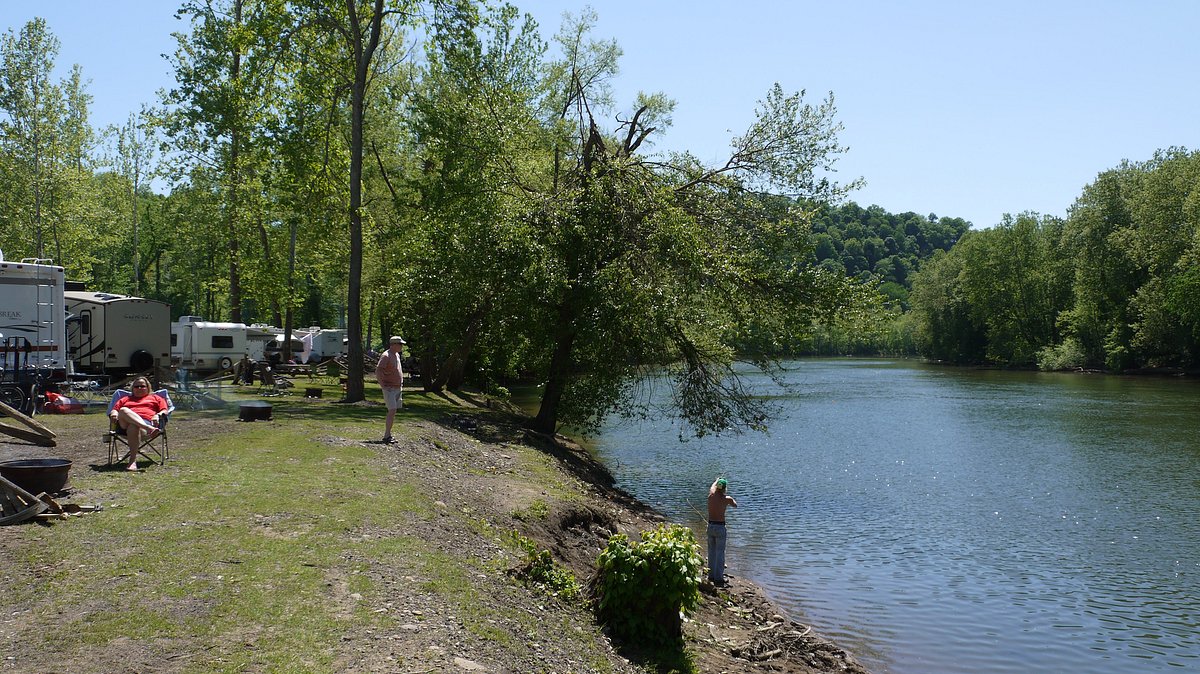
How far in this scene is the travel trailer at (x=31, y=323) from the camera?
1767 cm

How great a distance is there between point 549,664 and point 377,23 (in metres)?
19.1

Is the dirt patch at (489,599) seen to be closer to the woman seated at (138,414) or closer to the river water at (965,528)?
the woman seated at (138,414)

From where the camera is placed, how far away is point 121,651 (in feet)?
19.0

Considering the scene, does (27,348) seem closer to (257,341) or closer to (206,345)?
(206,345)

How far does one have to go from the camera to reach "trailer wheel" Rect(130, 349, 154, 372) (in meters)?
27.0

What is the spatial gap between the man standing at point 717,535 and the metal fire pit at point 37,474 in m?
7.90

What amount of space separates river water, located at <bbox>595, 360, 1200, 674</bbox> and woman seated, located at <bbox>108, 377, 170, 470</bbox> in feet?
28.6

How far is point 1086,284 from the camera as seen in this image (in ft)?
249

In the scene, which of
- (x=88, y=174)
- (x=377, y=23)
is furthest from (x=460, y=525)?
(x=88, y=174)

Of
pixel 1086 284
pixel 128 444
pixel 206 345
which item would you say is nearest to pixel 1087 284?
pixel 1086 284

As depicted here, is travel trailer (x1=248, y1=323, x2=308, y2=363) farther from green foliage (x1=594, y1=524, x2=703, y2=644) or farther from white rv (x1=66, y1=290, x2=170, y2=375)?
green foliage (x1=594, y1=524, x2=703, y2=644)

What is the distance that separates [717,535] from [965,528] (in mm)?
7658

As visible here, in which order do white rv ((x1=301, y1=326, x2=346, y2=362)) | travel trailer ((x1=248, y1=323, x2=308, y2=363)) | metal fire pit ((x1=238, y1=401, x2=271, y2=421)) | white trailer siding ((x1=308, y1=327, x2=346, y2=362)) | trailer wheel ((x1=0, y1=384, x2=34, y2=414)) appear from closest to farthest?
1. trailer wheel ((x1=0, y1=384, x2=34, y2=414))
2. metal fire pit ((x1=238, y1=401, x2=271, y2=421))
3. travel trailer ((x1=248, y1=323, x2=308, y2=363))
4. white rv ((x1=301, y1=326, x2=346, y2=362))
5. white trailer siding ((x1=308, y1=327, x2=346, y2=362))

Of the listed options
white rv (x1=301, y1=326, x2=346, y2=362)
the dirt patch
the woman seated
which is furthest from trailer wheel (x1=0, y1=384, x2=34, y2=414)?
white rv (x1=301, y1=326, x2=346, y2=362)
